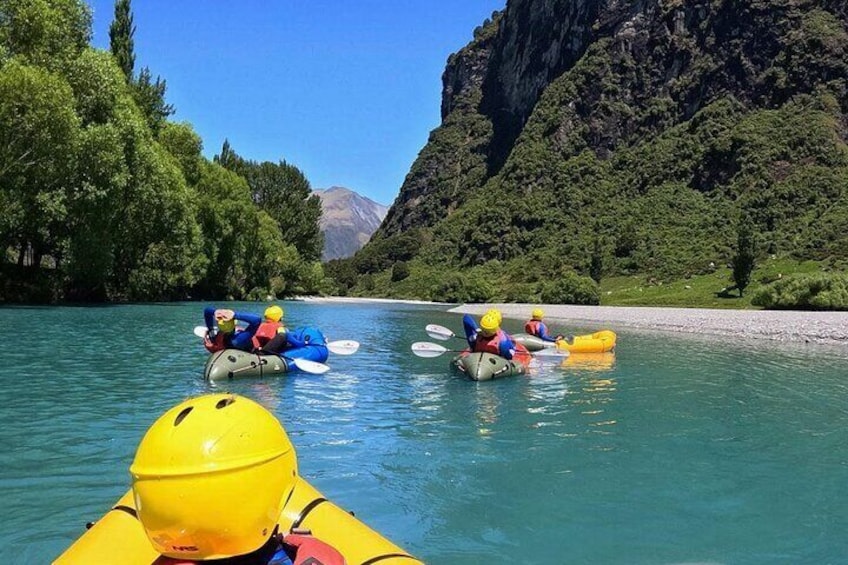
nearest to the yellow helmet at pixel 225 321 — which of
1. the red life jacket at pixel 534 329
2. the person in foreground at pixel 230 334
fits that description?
the person in foreground at pixel 230 334

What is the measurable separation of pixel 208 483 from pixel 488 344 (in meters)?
12.9

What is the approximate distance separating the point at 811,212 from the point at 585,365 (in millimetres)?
67321

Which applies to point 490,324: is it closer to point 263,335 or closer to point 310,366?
A: point 310,366

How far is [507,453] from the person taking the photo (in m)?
8.46

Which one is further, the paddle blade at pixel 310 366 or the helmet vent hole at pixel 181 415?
the paddle blade at pixel 310 366

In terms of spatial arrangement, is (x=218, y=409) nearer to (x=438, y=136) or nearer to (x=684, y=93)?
(x=684, y=93)

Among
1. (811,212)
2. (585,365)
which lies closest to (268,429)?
(585,365)

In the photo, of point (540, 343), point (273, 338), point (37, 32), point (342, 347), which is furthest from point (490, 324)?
point (37, 32)

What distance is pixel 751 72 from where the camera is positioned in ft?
321

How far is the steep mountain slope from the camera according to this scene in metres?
78.3

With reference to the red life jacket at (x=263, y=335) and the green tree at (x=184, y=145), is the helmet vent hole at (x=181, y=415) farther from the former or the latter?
the green tree at (x=184, y=145)

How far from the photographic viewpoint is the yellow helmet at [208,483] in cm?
246

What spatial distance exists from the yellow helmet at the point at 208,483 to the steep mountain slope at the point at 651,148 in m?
62.7

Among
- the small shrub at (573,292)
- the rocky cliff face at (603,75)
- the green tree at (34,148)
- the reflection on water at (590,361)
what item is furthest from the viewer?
the rocky cliff face at (603,75)
